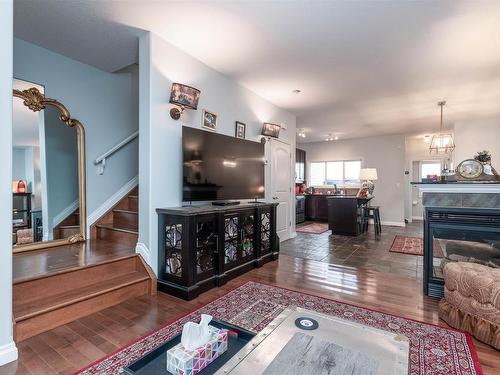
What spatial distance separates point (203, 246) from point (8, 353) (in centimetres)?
159

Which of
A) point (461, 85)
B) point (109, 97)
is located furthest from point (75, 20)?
point (461, 85)

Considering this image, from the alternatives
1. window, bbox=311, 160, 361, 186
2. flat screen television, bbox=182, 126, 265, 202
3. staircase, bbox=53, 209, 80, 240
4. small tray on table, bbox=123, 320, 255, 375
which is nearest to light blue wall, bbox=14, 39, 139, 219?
staircase, bbox=53, 209, 80, 240

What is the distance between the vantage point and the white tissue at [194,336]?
3.86ft

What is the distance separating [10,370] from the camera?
1.59 metres

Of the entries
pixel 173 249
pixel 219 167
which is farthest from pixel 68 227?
pixel 219 167

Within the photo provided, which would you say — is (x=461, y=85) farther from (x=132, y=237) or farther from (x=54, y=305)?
(x=54, y=305)

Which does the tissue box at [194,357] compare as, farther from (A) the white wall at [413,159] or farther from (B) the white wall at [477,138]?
(A) the white wall at [413,159]

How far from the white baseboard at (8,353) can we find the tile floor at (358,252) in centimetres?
341

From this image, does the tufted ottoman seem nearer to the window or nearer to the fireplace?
the fireplace

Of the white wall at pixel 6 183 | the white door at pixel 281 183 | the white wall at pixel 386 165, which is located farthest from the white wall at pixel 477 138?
the white wall at pixel 6 183

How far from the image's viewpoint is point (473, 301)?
1998 mm

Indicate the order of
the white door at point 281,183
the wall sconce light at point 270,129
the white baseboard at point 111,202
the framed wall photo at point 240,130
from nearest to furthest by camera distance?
the white baseboard at point 111,202 → the framed wall photo at point 240,130 → the wall sconce light at point 270,129 → the white door at point 281,183

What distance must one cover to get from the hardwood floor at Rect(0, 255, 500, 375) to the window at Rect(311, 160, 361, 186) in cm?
545

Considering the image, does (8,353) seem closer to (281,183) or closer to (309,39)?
(309,39)
